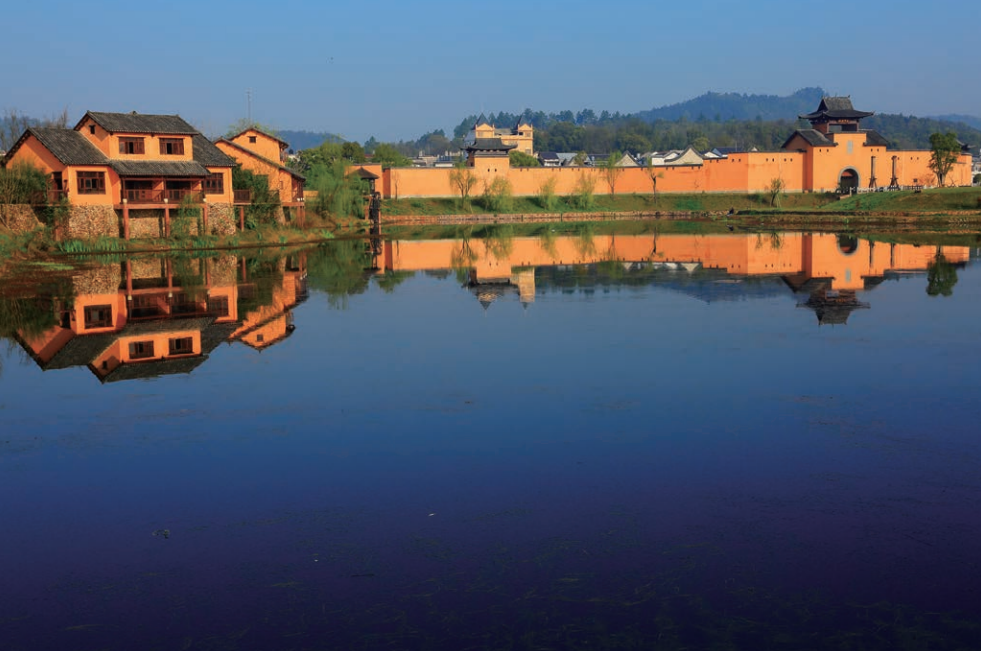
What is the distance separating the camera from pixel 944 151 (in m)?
58.8

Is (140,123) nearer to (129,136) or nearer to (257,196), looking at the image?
(129,136)

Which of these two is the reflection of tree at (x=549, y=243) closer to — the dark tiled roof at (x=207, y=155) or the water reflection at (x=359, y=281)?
the water reflection at (x=359, y=281)

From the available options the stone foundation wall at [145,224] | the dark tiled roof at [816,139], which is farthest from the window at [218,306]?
the dark tiled roof at [816,139]

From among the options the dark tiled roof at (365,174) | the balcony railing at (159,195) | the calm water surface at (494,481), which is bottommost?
the calm water surface at (494,481)

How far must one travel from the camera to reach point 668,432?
8.27 m

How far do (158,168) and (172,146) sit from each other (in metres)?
1.29

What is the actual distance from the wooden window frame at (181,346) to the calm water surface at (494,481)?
7cm

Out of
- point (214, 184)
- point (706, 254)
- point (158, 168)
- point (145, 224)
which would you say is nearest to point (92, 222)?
point (145, 224)

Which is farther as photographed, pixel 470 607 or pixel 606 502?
pixel 606 502

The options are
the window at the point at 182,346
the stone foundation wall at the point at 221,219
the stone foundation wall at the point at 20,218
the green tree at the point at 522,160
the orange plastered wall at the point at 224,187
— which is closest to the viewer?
the window at the point at 182,346

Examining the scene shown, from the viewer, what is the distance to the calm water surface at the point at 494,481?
504cm

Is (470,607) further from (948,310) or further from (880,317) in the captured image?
(948,310)

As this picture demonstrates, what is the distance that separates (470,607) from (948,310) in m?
12.5

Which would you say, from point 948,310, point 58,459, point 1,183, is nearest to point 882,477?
point 58,459
